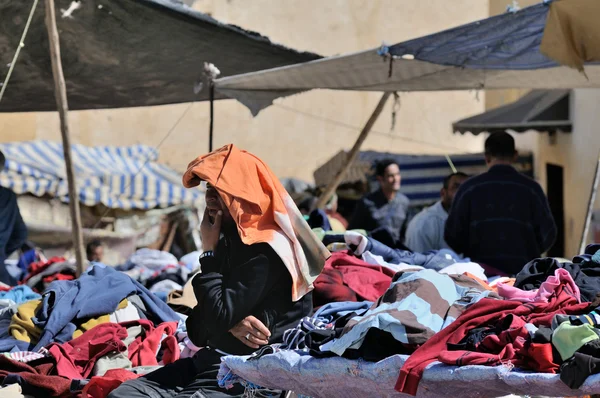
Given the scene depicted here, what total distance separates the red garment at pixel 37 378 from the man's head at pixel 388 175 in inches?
169

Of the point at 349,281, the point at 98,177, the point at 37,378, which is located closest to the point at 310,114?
the point at 98,177

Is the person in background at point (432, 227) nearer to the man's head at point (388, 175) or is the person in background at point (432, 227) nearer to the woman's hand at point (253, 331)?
the man's head at point (388, 175)

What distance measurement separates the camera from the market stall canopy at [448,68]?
597 cm

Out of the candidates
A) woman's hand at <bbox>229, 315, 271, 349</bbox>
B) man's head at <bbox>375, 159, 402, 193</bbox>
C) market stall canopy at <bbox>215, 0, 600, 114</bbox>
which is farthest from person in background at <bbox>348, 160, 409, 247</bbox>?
woman's hand at <bbox>229, 315, 271, 349</bbox>

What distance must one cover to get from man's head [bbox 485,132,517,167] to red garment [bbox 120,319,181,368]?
2.28 m

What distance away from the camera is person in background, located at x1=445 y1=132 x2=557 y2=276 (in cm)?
623

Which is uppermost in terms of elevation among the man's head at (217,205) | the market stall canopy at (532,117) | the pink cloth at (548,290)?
the market stall canopy at (532,117)

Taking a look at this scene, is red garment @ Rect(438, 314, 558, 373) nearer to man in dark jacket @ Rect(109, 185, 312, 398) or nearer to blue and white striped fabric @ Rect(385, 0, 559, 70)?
man in dark jacket @ Rect(109, 185, 312, 398)

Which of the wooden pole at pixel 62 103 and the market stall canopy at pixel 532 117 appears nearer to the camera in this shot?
the wooden pole at pixel 62 103

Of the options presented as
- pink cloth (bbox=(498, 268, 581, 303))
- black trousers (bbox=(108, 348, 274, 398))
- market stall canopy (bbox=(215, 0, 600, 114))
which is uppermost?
market stall canopy (bbox=(215, 0, 600, 114))

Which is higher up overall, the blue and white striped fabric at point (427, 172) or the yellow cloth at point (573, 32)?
the yellow cloth at point (573, 32)

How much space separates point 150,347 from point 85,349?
0.33 meters

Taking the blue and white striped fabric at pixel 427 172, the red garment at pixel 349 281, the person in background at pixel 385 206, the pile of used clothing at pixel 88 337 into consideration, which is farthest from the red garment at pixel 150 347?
the blue and white striped fabric at pixel 427 172

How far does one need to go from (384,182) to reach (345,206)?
5014mm
